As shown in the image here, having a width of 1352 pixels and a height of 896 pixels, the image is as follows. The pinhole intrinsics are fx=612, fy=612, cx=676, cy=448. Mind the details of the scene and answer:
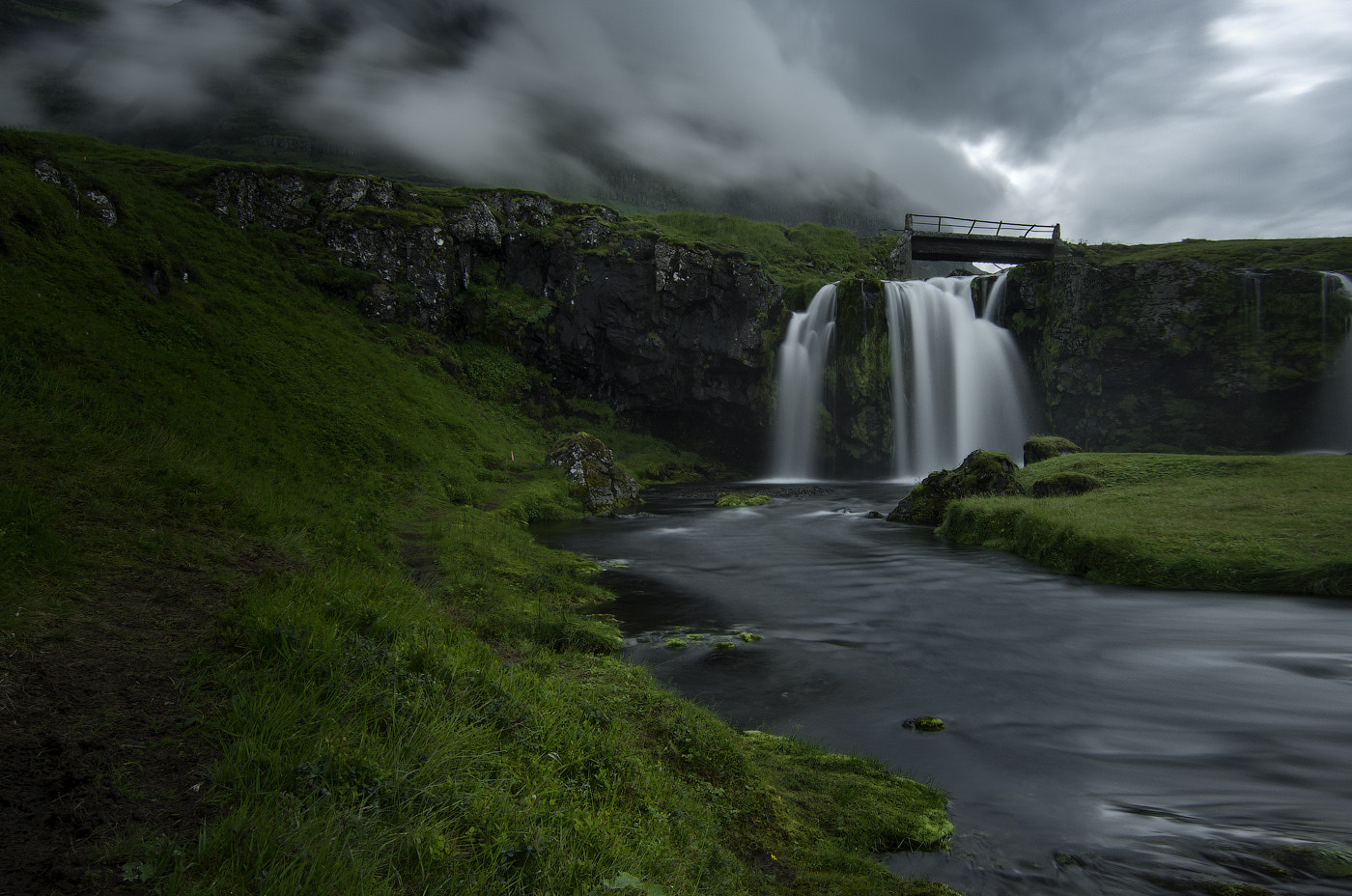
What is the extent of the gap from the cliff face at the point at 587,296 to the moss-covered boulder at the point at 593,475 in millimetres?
18022

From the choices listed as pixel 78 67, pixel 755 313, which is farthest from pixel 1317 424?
pixel 78 67

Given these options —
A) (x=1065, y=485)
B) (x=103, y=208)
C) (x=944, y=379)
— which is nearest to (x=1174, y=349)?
(x=944, y=379)

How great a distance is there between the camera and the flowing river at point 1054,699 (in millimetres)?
5148

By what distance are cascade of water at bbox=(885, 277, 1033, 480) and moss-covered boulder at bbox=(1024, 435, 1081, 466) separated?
1757 centimetres

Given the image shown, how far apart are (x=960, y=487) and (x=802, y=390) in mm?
30798

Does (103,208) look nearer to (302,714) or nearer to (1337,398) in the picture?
(302,714)

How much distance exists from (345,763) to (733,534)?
65.7ft

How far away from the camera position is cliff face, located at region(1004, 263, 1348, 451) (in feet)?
138

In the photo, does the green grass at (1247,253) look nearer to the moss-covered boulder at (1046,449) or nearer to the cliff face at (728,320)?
the cliff face at (728,320)

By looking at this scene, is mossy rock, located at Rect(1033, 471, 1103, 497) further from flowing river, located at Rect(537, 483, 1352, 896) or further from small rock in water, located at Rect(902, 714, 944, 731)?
small rock in water, located at Rect(902, 714, 944, 731)

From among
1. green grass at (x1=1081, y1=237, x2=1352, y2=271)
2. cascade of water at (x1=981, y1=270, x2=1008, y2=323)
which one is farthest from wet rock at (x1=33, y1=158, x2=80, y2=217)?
green grass at (x1=1081, y1=237, x2=1352, y2=271)

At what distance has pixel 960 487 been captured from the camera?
75.9ft

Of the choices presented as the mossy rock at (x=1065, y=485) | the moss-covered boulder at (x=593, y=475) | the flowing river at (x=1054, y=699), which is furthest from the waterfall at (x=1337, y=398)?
the moss-covered boulder at (x=593, y=475)

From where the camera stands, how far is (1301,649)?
32.6 feet
